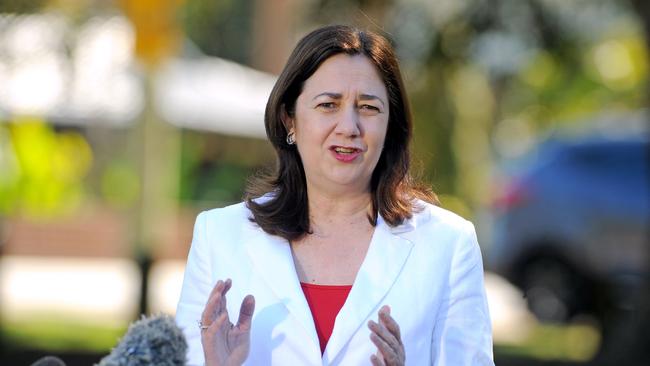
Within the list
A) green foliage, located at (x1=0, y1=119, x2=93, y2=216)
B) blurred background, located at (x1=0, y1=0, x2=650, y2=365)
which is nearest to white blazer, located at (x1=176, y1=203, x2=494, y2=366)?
blurred background, located at (x1=0, y1=0, x2=650, y2=365)

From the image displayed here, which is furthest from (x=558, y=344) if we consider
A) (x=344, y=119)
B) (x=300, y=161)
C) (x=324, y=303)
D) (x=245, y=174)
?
(x=344, y=119)

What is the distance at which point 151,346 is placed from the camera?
213 centimetres

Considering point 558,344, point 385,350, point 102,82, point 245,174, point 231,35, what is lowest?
point 558,344

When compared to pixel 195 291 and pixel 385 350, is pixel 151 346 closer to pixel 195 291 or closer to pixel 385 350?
pixel 385 350

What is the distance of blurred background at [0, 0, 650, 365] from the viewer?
33.9 feet

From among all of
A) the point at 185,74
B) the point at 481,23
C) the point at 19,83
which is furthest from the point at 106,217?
the point at 481,23

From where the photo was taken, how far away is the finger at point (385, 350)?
A: 110 inches

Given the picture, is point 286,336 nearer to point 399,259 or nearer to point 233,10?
point 399,259

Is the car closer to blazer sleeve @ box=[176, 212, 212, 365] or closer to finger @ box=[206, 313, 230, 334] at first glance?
blazer sleeve @ box=[176, 212, 212, 365]

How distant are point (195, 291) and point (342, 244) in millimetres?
396

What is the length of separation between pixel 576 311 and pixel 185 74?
10047 millimetres

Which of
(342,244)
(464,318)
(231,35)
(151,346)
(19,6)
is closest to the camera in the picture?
(151,346)

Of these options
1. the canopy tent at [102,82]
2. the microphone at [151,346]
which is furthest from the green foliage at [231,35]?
the microphone at [151,346]

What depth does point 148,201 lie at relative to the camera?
10.9 m
